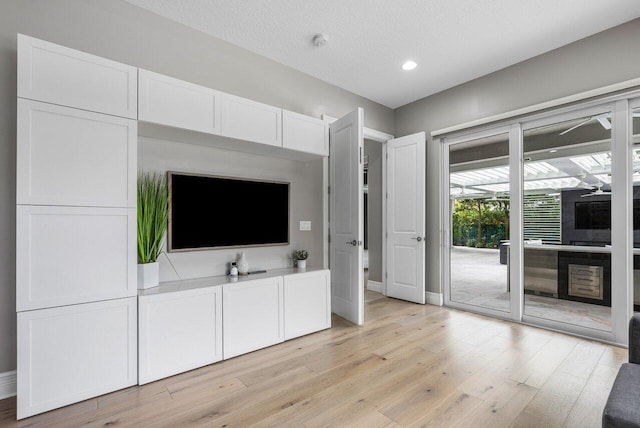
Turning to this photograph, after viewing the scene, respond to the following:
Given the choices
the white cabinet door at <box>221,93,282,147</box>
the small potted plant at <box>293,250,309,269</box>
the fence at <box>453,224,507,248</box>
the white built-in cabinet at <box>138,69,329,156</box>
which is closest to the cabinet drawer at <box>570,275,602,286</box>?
the fence at <box>453,224,507,248</box>

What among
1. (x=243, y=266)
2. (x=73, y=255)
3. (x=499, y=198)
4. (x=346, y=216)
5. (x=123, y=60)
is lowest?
(x=243, y=266)

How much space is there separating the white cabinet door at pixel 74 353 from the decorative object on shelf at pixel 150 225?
279 mm

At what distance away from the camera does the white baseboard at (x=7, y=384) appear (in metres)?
2.04

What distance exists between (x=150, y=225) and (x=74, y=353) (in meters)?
0.95

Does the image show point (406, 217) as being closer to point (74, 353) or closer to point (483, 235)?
point (483, 235)

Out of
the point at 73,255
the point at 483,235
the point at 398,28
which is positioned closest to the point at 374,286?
the point at 483,235

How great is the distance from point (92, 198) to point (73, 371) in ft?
3.64

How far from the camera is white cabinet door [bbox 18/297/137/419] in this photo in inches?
72.0

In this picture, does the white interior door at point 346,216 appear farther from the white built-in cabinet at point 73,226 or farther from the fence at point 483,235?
the white built-in cabinet at point 73,226

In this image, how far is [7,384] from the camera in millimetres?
2062

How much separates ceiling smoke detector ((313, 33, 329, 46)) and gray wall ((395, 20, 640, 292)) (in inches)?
54.4

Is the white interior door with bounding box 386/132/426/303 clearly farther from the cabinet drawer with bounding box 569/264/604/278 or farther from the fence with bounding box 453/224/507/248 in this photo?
the cabinet drawer with bounding box 569/264/604/278

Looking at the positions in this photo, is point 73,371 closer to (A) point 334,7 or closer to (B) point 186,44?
(B) point 186,44

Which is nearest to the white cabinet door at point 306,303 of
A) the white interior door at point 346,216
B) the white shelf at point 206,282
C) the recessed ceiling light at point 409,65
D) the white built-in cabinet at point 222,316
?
the white built-in cabinet at point 222,316
